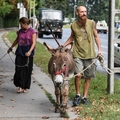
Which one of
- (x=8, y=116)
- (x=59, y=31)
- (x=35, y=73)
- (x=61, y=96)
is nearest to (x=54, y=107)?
(x=61, y=96)

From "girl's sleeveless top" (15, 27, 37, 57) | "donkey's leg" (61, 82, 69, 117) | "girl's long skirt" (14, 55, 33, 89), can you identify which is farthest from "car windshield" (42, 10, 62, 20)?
"donkey's leg" (61, 82, 69, 117)

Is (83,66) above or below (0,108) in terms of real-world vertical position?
above

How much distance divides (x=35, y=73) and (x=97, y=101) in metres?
5.10

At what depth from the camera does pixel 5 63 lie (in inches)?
628

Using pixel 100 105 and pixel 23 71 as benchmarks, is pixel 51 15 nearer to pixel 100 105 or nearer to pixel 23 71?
pixel 23 71

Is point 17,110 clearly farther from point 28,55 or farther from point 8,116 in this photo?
point 28,55

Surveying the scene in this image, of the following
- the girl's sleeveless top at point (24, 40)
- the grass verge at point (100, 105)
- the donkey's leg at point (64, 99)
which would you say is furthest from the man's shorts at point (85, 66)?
the girl's sleeveless top at point (24, 40)

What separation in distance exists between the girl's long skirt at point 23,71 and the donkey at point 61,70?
1.98 m

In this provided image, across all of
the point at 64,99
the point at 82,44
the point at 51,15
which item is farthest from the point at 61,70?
the point at 51,15

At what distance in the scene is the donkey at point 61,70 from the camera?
655cm

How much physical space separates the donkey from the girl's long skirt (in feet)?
6.51

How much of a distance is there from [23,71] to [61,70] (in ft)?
9.54

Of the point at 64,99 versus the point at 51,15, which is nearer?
the point at 64,99

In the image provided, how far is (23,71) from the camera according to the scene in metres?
9.37
